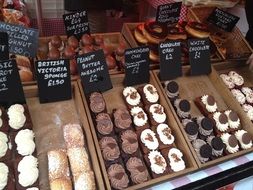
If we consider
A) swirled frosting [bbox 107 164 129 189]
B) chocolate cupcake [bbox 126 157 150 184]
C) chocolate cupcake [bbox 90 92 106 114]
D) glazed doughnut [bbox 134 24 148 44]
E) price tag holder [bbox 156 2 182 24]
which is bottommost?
chocolate cupcake [bbox 126 157 150 184]

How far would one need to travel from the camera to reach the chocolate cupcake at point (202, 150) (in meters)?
1.86

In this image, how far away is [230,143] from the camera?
1992mm

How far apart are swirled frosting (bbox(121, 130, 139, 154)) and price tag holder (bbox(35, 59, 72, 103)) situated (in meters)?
0.44

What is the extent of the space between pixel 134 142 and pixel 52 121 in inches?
20.4

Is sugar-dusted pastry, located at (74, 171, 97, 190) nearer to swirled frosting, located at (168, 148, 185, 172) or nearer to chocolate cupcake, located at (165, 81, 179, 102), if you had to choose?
swirled frosting, located at (168, 148, 185, 172)

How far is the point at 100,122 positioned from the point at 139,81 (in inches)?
18.2

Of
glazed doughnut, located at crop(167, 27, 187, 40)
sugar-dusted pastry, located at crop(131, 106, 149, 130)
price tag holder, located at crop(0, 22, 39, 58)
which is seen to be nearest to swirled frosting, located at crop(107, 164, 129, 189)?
sugar-dusted pastry, located at crop(131, 106, 149, 130)

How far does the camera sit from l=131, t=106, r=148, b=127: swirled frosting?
6.53 feet

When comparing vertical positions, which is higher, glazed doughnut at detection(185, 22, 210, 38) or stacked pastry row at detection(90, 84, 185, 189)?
glazed doughnut at detection(185, 22, 210, 38)

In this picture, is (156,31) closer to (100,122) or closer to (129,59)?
(129,59)

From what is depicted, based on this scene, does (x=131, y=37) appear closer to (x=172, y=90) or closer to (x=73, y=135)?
(x=172, y=90)

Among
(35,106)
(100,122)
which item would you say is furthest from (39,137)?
(100,122)

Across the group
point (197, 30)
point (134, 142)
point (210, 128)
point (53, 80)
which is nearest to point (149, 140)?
point (134, 142)

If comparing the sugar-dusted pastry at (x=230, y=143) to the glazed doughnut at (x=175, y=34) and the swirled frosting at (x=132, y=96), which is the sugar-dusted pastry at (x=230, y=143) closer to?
the swirled frosting at (x=132, y=96)
